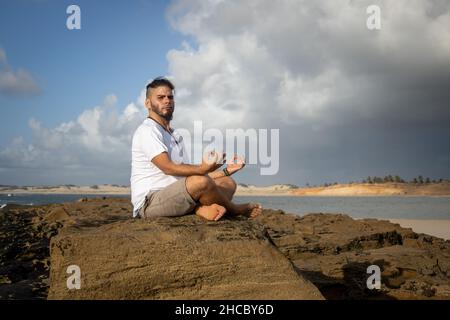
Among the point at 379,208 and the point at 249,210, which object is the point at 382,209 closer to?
the point at 379,208

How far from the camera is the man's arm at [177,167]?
404 centimetres

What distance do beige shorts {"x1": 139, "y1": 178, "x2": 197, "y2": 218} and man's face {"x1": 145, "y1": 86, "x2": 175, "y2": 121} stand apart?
2.58 feet

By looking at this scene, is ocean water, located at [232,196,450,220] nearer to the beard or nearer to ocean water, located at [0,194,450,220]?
ocean water, located at [0,194,450,220]

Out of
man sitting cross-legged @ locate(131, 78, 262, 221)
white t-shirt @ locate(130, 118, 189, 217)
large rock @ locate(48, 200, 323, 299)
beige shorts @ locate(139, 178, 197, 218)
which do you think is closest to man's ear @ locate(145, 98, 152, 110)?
man sitting cross-legged @ locate(131, 78, 262, 221)

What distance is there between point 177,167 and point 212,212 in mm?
584

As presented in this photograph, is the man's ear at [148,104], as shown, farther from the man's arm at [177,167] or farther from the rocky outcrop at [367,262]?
the rocky outcrop at [367,262]

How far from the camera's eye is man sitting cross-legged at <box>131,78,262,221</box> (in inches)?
161

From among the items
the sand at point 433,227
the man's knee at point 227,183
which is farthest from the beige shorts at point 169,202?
the sand at point 433,227

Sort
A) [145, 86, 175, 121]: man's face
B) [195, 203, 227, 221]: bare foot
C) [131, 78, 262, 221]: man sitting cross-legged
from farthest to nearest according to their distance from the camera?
[145, 86, 175, 121]: man's face, [195, 203, 227, 221]: bare foot, [131, 78, 262, 221]: man sitting cross-legged
